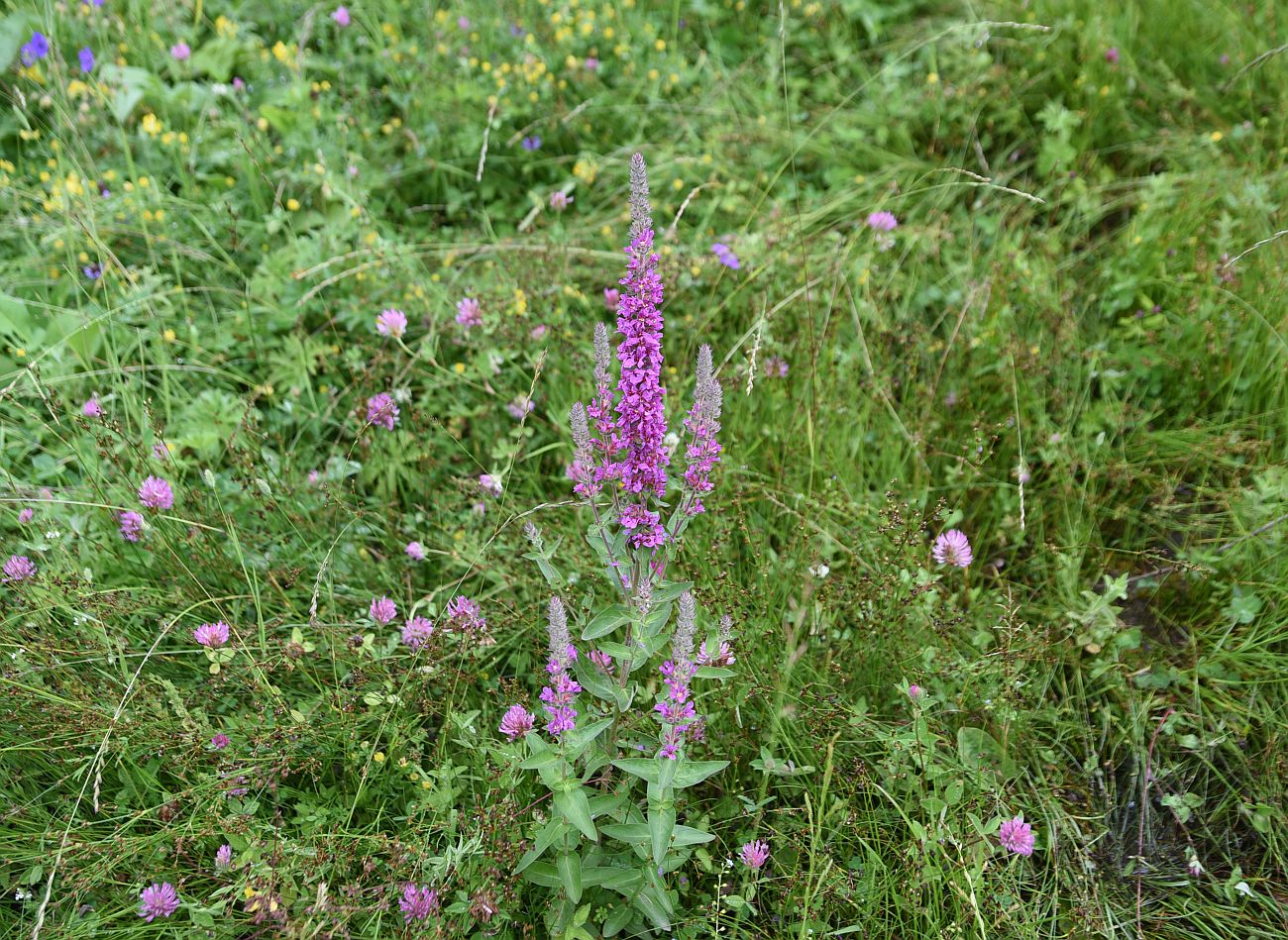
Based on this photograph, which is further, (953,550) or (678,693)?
(953,550)

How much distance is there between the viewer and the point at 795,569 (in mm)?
2629

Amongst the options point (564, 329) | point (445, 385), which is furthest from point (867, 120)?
point (445, 385)

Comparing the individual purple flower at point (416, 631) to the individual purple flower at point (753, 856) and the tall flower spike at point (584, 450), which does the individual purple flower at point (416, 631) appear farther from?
the individual purple flower at point (753, 856)

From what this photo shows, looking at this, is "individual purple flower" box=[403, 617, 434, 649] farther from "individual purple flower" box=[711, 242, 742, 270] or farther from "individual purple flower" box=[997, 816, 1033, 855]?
"individual purple flower" box=[711, 242, 742, 270]

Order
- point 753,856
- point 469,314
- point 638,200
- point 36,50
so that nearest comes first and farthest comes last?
point 638,200
point 753,856
point 469,314
point 36,50

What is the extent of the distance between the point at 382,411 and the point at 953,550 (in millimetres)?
1723

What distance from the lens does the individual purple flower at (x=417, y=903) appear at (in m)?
1.95

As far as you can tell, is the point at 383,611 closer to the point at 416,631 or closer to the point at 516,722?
the point at 416,631

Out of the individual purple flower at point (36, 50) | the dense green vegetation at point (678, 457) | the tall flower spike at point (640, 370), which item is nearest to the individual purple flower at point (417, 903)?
the dense green vegetation at point (678, 457)

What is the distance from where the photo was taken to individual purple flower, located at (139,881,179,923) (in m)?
1.97

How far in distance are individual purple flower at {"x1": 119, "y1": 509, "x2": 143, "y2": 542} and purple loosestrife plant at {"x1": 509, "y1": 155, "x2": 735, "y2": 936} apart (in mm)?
1258

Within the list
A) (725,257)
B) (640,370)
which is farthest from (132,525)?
(725,257)

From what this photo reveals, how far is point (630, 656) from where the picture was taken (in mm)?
1886

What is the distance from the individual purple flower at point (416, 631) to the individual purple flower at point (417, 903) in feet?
2.08
